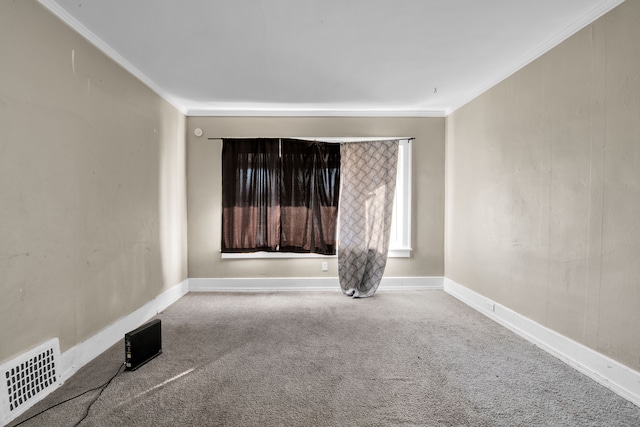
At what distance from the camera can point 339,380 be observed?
1994 mm

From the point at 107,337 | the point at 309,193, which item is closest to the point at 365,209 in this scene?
the point at 309,193

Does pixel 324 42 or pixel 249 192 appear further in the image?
pixel 249 192

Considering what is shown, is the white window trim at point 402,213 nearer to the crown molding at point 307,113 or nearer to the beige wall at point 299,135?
the beige wall at point 299,135

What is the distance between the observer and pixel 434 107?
4.05 m

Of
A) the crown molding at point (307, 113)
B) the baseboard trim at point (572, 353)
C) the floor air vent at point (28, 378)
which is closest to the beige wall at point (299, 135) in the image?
the crown molding at point (307, 113)

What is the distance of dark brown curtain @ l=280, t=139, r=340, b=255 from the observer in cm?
410

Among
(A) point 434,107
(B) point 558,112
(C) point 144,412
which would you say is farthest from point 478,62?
(C) point 144,412

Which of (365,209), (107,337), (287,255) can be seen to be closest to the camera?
(107,337)

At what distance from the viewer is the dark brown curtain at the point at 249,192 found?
4074 millimetres

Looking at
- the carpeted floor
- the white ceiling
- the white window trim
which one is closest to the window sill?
the white window trim

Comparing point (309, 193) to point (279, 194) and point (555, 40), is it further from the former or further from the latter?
point (555, 40)

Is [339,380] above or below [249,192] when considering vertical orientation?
below

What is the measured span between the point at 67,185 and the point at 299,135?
2682 mm

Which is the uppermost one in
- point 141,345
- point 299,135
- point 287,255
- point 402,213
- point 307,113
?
point 307,113
